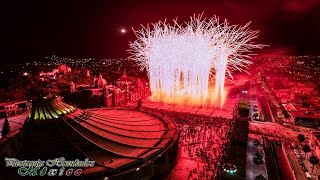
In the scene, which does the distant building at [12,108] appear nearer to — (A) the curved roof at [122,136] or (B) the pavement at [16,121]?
(B) the pavement at [16,121]

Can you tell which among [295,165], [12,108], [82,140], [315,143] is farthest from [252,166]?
[12,108]

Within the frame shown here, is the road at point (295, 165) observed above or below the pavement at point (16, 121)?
below

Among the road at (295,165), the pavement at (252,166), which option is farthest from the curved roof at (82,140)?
the road at (295,165)

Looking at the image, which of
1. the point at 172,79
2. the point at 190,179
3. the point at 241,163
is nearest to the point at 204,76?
the point at 172,79

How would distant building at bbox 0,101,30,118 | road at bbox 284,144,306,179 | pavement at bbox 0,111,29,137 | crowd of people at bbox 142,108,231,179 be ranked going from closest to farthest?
crowd of people at bbox 142,108,231,179 → road at bbox 284,144,306,179 → pavement at bbox 0,111,29,137 → distant building at bbox 0,101,30,118

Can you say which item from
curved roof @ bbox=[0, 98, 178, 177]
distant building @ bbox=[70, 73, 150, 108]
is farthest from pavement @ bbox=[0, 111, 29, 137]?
curved roof @ bbox=[0, 98, 178, 177]

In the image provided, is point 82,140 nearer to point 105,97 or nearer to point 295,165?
point 295,165

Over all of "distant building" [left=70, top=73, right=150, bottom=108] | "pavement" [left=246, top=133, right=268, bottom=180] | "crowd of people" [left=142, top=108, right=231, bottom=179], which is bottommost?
"pavement" [left=246, top=133, right=268, bottom=180]

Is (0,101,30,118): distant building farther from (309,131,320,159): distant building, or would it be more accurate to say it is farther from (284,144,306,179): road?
(309,131,320,159): distant building

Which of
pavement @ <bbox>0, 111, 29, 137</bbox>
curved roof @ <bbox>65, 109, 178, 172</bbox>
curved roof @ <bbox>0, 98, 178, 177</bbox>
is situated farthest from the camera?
pavement @ <bbox>0, 111, 29, 137</bbox>
